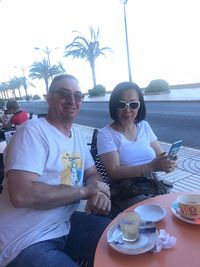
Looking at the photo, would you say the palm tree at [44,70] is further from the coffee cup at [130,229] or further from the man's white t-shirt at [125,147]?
the coffee cup at [130,229]

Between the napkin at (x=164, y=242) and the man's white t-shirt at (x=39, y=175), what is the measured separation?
2.25 feet

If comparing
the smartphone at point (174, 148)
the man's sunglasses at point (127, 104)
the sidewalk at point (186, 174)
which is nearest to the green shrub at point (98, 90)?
the sidewalk at point (186, 174)

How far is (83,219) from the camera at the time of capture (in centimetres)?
203

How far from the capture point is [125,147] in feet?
8.19

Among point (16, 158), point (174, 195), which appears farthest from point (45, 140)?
point (174, 195)

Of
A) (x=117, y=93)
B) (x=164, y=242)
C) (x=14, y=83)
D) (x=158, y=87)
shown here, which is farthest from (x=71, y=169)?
(x=14, y=83)

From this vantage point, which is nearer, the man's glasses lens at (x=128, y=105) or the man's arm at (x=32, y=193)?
the man's arm at (x=32, y=193)

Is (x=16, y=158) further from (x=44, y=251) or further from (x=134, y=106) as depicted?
(x=134, y=106)

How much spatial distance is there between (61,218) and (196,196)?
0.81 meters

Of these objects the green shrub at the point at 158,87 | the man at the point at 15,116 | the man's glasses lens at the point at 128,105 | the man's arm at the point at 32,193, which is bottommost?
the green shrub at the point at 158,87

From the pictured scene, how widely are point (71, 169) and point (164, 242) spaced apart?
2.69 ft

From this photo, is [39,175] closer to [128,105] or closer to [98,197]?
[98,197]

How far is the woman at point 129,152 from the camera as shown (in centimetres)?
227

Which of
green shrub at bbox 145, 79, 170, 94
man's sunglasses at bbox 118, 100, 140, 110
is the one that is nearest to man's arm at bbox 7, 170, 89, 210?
man's sunglasses at bbox 118, 100, 140, 110
